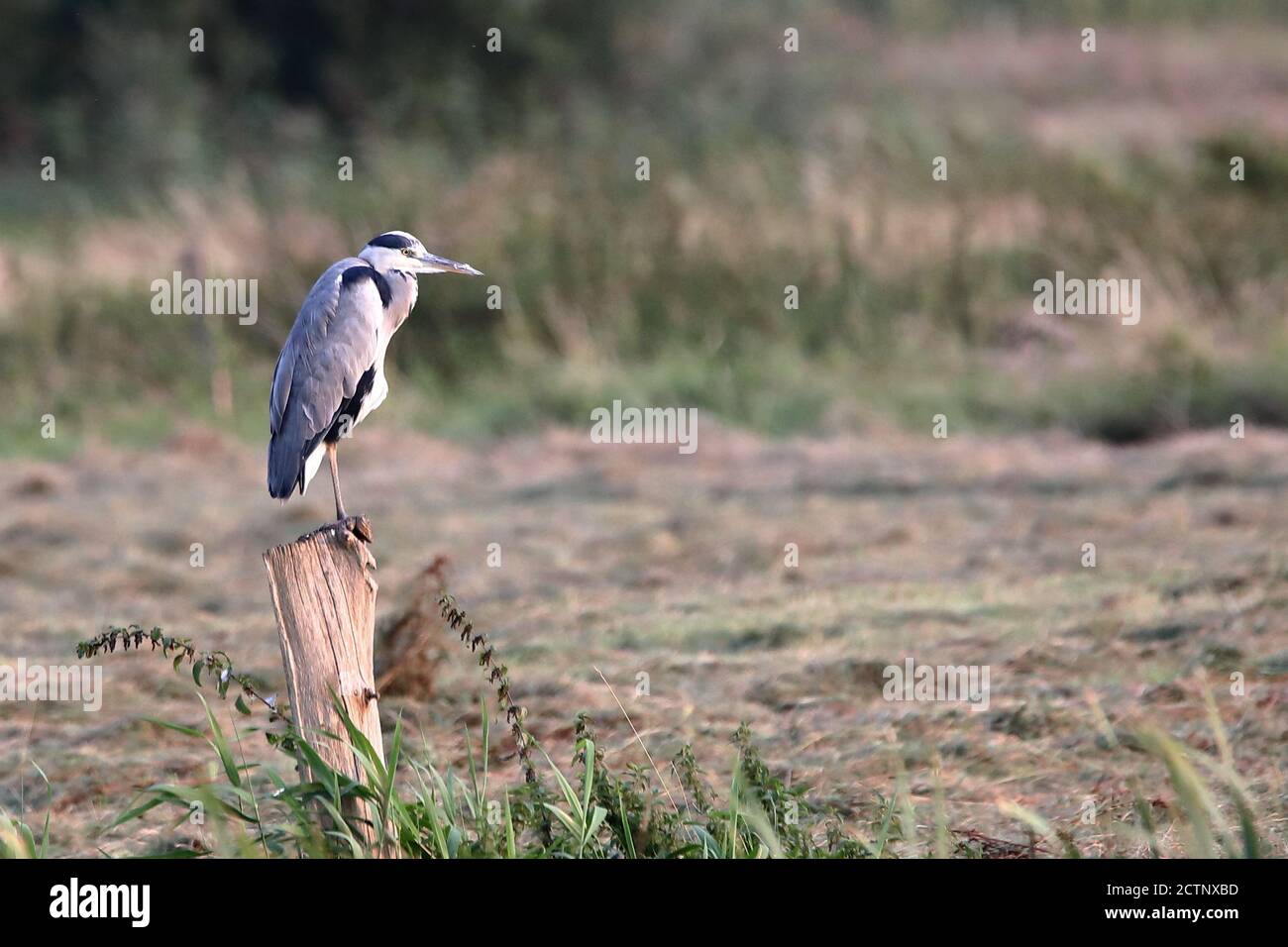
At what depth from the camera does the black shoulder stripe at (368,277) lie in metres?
5.21

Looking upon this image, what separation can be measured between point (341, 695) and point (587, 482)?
6406 mm

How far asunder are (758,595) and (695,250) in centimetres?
672

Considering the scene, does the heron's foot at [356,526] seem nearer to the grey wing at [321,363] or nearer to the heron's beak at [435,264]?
the grey wing at [321,363]

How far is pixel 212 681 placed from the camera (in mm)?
6730

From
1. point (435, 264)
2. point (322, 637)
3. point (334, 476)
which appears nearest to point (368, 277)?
point (435, 264)

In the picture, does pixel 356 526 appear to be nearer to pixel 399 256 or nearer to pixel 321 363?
pixel 321 363

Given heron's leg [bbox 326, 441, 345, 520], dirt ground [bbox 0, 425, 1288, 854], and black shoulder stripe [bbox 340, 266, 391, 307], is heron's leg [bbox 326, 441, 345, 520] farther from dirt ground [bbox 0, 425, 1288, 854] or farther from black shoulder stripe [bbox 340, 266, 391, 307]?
dirt ground [bbox 0, 425, 1288, 854]

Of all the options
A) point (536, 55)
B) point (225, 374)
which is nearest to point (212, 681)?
point (225, 374)

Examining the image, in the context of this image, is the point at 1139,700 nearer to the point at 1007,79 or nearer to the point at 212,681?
the point at 212,681

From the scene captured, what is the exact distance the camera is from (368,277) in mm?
5254

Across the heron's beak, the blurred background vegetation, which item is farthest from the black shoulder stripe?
the blurred background vegetation
